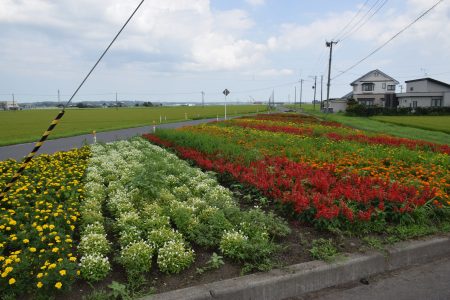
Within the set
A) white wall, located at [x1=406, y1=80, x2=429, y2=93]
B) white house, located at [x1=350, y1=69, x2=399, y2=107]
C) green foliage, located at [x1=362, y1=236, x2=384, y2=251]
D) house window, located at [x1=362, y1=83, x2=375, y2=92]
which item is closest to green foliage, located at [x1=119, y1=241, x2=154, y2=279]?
green foliage, located at [x1=362, y1=236, x2=384, y2=251]

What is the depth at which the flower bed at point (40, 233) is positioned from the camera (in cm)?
341

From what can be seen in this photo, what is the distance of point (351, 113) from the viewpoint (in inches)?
2064

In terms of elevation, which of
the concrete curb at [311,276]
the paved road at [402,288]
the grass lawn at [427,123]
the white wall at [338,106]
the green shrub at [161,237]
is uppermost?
the white wall at [338,106]

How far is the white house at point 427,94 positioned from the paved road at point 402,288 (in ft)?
200

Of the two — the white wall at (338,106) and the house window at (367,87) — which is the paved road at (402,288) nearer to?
the house window at (367,87)

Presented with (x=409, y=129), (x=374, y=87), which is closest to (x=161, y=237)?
(x=409, y=129)

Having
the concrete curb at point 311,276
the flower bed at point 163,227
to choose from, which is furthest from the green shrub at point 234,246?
the concrete curb at point 311,276

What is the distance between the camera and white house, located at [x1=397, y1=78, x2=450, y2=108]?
181ft

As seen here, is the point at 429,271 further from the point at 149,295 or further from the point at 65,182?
the point at 65,182

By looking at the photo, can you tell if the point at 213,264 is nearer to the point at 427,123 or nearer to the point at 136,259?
the point at 136,259

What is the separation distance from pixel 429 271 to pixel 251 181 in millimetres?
3523

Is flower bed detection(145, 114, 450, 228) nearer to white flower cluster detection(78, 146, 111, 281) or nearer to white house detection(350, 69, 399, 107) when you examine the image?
white flower cluster detection(78, 146, 111, 281)

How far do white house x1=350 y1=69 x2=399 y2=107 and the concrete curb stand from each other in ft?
228

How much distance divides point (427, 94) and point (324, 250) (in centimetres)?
6198
